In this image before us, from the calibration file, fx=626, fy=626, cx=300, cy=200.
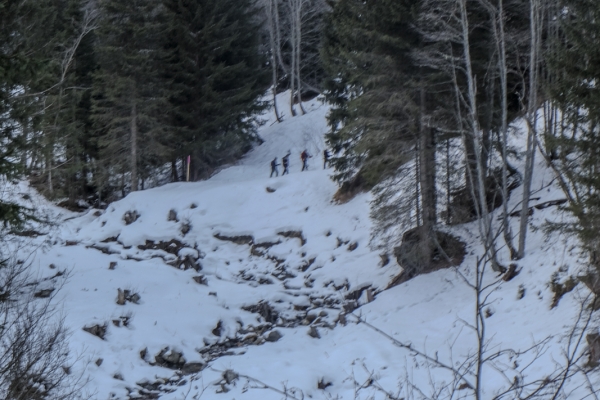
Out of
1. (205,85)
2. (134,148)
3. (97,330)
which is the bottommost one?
(97,330)

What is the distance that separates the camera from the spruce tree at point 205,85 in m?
27.4

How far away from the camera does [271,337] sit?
13.9 m

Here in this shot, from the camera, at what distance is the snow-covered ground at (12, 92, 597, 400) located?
452 inches

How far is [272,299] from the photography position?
1666 cm

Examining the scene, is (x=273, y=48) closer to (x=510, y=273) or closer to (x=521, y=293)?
(x=510, y=273)

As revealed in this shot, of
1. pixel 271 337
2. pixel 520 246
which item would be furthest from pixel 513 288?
pixel 271 337

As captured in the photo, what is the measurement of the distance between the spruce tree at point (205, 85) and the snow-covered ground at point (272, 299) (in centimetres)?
343

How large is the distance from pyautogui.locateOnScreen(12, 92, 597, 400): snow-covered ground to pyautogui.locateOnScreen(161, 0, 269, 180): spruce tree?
343 cm

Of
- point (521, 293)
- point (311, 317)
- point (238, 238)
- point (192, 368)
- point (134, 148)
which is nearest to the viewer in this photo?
point (192, 368)

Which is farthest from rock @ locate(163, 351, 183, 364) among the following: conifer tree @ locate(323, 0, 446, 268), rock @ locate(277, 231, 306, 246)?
rock @ locate(277, 231, 306, 246)

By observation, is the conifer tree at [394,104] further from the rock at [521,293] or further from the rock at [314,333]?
the rock at [314,333]

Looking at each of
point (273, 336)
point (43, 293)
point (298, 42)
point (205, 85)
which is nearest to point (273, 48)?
point (298, 42)

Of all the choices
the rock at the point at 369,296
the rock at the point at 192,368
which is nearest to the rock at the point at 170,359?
the rock at the point at 192,368

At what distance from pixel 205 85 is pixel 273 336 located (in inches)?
638
